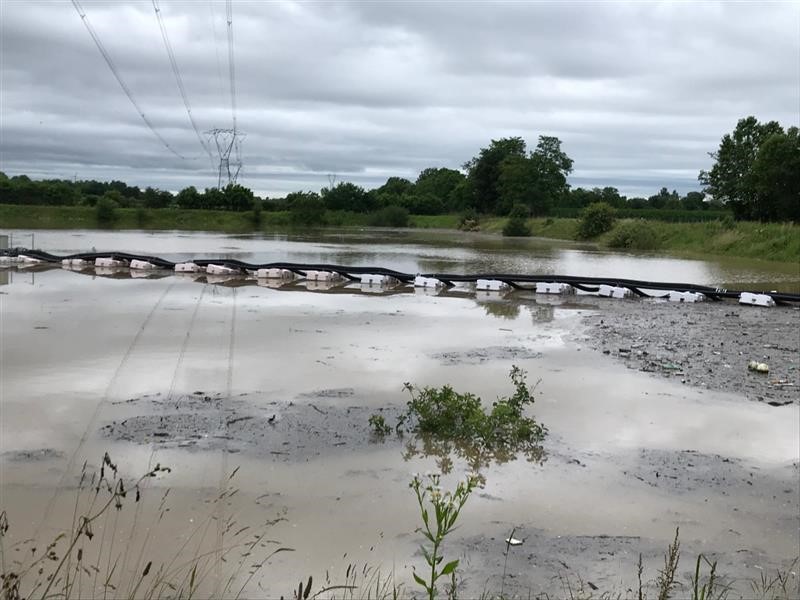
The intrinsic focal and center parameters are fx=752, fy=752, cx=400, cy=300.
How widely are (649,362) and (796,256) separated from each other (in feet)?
85.2

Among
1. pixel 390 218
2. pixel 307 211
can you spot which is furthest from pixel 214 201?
pixel 390 218

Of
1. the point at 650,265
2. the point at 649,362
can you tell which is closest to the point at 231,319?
the point at 649,362

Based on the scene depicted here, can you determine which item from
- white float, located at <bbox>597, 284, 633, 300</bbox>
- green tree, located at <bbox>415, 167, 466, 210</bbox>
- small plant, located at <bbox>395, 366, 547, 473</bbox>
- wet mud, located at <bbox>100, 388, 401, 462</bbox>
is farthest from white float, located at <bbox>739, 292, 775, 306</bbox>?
green tree, located at <bbox>415, 167, 466, 210</bbox>

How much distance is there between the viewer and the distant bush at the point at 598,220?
52312 mm

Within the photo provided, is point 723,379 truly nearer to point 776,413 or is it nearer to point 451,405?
point 776,413

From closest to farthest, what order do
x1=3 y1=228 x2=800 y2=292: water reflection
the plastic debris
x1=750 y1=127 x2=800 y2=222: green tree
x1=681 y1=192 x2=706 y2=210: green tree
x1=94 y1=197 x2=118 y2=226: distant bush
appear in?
the plastic debris → x1=3 y1=228 x2=800 y2=292: water reflection → x1=750 y1=127 x2=800 y2=222: green tree → x1=94 y1=197 x2=118 y2=226: distant bush → x1=681 y1=192 x2=706 y2=210: green tree

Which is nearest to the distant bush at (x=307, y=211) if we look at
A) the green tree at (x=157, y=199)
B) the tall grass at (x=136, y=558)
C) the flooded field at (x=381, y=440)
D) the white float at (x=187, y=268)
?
the green tree at (x=157, y=199)

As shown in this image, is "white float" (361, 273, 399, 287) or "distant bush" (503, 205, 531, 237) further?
"distant bush" (503, 205, 531, 237)

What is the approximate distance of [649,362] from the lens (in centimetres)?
1017

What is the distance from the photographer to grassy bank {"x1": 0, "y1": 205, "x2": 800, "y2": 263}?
3569 cm

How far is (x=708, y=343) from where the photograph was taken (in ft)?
38.8

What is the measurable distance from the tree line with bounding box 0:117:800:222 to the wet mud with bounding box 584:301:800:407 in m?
31.0

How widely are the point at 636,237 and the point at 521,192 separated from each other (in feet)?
111

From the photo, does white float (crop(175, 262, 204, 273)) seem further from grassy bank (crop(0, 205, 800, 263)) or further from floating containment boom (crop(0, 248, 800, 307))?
grassy bank (crop(0, 205, 800, 263))
